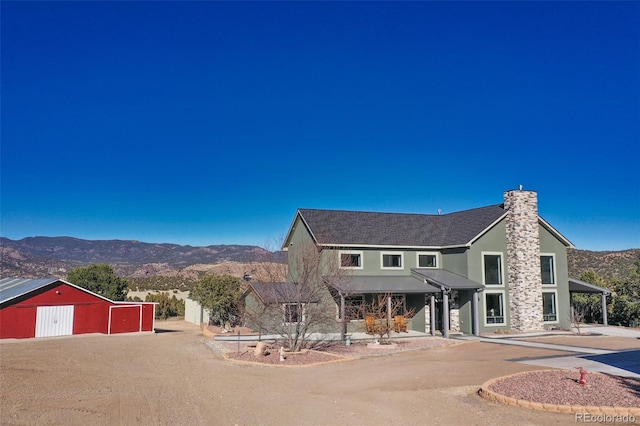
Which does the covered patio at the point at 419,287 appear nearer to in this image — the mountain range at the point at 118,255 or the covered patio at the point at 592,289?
the covered patio at the point at 592,289

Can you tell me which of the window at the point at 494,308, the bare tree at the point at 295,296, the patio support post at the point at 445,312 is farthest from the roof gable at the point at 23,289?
the window at the point at 494,308

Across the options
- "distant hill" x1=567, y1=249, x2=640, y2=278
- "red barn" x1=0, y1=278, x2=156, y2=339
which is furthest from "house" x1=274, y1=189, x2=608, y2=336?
"distant hill" x1=567, y1=249, x2=640, y2=278

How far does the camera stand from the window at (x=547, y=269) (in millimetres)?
30406

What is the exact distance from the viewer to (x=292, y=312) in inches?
849

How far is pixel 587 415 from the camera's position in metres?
10.1

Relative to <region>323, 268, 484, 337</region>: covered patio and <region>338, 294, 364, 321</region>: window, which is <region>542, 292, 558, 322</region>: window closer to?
<region>323, 268, 484, 337</region>: covered patio

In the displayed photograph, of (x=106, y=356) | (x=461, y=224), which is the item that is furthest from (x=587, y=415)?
(x=461, y=224)

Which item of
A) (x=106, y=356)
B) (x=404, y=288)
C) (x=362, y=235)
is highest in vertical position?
(x=362, y=235)

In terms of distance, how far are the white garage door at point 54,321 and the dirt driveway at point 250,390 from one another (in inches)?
335

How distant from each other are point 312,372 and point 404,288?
37.6 feet

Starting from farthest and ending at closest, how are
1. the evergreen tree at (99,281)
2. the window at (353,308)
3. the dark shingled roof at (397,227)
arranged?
1. the evergreen tree at (99,281)
2. the dark shingled roof at (397,227)
3. the window at (353,308)

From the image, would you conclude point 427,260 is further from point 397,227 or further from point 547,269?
point 547,269

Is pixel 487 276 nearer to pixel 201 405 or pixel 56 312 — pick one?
pixel 201 405

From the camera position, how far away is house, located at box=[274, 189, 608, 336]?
27531 millimetres
